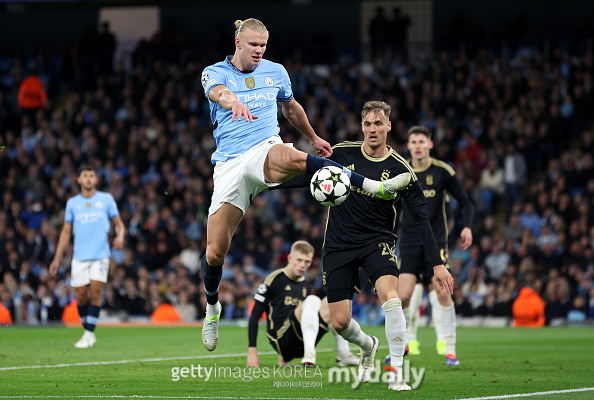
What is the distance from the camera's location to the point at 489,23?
2728cm

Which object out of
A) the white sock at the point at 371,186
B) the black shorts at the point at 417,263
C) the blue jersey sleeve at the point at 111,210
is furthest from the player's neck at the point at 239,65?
the blue jersey sleeve at the point at 111,210

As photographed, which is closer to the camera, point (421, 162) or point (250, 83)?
point (250, 83)

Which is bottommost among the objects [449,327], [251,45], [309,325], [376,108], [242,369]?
[242,369]

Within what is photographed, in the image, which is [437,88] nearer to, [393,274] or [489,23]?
[489,23]

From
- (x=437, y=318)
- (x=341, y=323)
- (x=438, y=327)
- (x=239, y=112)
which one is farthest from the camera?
(x=437, y=318)

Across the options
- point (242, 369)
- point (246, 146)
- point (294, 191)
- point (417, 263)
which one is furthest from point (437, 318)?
point (294, 191)

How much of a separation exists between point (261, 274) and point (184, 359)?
1029cm

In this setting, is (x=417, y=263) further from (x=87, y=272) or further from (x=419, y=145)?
(x=87, y=272)

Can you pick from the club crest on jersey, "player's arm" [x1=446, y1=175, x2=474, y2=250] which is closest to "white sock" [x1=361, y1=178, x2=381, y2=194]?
the club crest on jersey

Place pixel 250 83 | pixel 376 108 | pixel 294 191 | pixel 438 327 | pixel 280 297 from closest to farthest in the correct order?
1. pixel 250 83
2. pixel 376 108
3. pixel 280 297
4. pixel 438 327
5. pixel 294 191

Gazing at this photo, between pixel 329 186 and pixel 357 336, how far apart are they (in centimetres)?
174

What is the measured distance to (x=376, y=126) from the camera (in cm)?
799

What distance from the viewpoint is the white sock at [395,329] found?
7.60 m

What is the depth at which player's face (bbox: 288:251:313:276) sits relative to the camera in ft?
31.6
